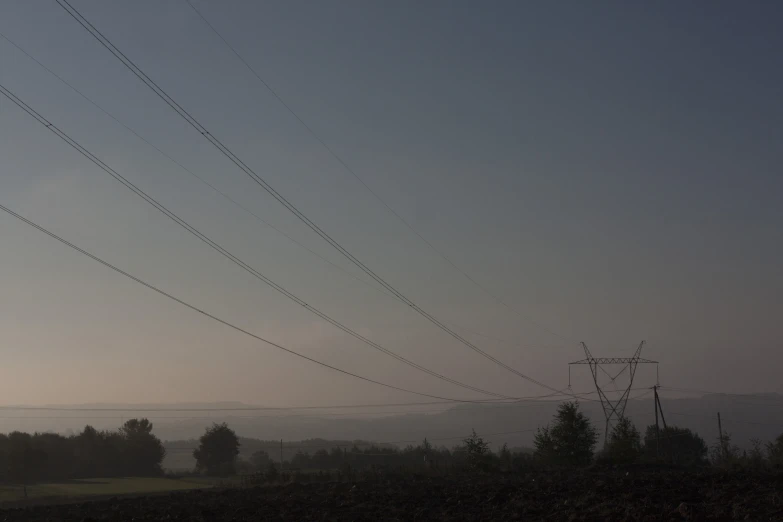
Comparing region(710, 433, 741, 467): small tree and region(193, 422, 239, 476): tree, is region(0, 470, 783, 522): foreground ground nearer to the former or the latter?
region(710, 433, 741, 467): small tree

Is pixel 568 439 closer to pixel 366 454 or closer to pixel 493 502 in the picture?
pixel 366 454

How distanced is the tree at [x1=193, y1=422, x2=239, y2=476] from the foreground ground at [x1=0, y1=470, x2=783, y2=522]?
52.7 metres

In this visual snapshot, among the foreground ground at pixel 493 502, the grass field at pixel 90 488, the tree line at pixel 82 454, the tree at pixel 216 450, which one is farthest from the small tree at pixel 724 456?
the tree line at pixel 82 454

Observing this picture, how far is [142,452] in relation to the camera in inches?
3351

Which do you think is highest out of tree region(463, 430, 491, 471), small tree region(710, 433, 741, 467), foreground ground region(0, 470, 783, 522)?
tree region(463, 430, 491, 471)

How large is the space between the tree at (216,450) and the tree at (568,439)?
4579 centimetres

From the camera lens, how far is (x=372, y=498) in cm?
3316

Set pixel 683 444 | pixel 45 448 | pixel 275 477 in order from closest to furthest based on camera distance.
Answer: pixel 275 477 < pixel 45 448 < pixel 683 444

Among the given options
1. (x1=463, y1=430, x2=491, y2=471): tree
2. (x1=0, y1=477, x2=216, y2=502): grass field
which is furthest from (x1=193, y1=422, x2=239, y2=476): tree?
(x1=463, y1=430, x2=491, y2=471): tree

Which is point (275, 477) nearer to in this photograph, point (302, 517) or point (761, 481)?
point (302, 517)

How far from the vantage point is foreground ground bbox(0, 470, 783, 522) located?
997 inches

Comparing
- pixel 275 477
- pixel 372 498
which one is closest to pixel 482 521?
pixel 372 498

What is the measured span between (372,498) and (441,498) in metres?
3.47

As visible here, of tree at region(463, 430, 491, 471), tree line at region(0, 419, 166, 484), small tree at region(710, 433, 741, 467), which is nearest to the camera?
small tree at region(710, 433, 741, 467)
